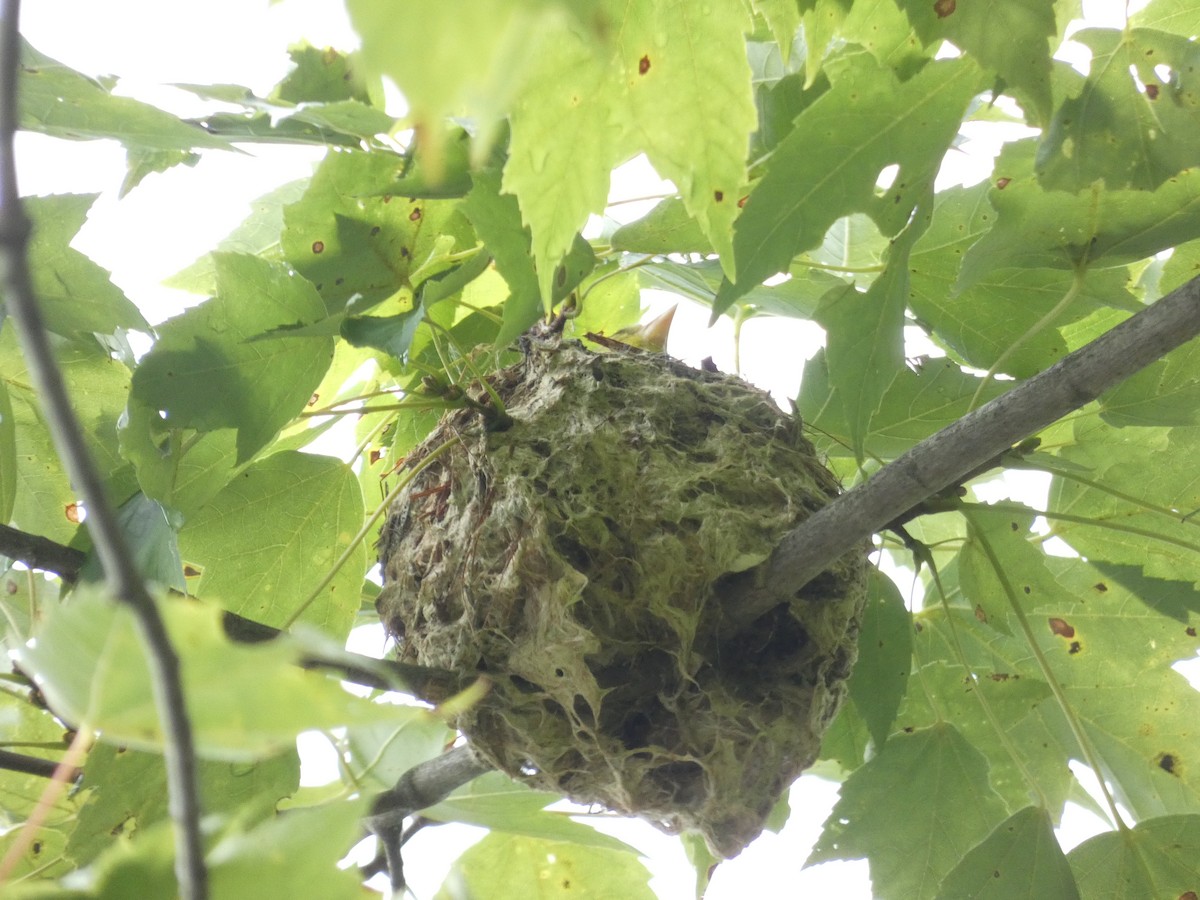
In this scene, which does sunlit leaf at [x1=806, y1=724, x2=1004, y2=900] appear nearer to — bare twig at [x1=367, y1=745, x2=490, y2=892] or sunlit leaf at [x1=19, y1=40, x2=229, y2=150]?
bare twig at [x1=367, y1=745, x2=490, y2=892]

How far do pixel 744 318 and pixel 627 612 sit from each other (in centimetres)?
61

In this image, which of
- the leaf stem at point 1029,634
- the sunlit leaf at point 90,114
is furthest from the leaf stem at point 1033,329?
the sunlit leaf at point 90,114

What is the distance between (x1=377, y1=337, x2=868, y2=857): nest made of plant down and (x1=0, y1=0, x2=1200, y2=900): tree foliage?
0.12 metres

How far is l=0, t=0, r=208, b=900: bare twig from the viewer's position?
0.90 ft

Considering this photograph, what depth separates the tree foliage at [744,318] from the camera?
797 mm

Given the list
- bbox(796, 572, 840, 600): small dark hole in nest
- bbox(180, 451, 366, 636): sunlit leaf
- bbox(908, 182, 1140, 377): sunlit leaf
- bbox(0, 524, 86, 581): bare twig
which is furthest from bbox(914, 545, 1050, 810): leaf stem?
bbox(0, 524, 86, 581): bare twig

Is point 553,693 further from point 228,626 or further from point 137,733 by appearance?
point 137,733

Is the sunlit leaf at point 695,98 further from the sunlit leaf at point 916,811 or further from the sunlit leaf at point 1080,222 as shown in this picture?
the sunlit leaf at point 916,811

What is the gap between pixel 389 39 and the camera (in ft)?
0.75

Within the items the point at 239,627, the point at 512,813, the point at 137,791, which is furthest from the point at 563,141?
the point at 512,813

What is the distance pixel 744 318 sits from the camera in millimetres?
1466

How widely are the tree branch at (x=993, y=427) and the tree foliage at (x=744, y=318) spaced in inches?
3.8

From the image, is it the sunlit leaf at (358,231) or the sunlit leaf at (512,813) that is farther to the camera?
the sunlit leaf at (512,813)

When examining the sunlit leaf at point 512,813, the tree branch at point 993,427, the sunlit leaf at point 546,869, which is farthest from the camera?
the sunlit leaf at point 546,869
